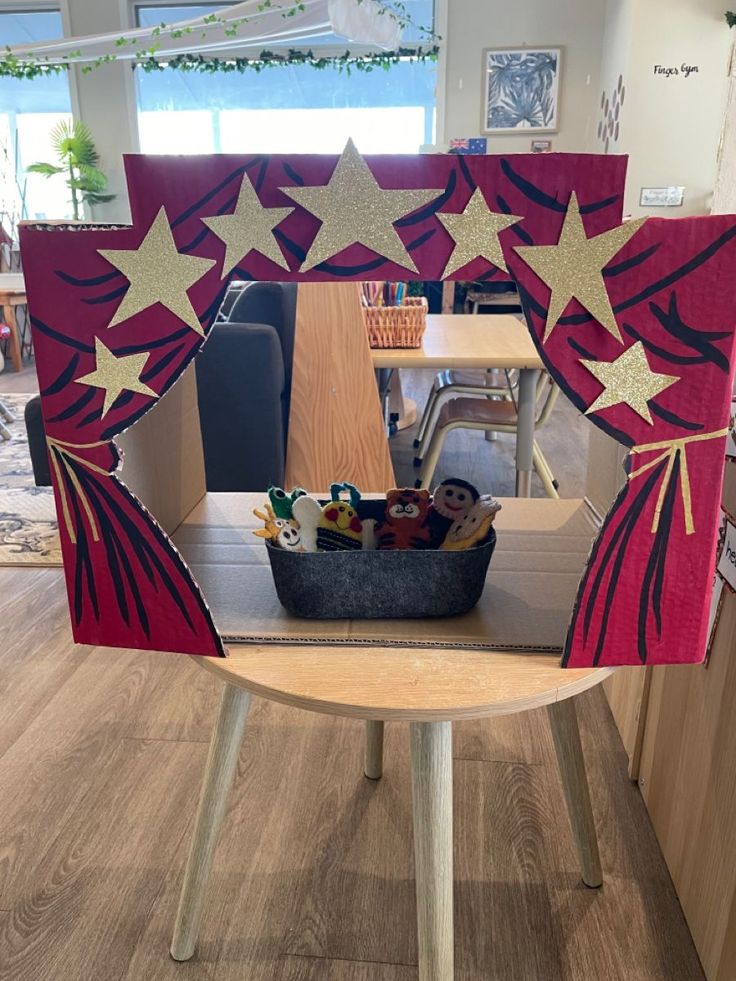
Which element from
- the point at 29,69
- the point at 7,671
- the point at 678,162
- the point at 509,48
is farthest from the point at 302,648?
the point at 29,69

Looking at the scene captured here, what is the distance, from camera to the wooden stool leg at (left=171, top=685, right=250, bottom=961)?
88 cm

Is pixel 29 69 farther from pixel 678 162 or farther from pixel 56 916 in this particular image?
pixel 56 916

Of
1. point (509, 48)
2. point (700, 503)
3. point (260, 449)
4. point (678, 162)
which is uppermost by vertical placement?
→ point (509, 48)

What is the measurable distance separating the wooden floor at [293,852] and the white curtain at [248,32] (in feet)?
15.6

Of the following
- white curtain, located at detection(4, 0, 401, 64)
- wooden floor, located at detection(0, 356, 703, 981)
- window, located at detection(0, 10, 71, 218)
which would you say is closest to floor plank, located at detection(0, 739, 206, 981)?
wooden floor, located at detection(0, 356, 703, 981)

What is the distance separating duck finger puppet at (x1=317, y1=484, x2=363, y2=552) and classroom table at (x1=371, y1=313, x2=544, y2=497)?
127 centimetres

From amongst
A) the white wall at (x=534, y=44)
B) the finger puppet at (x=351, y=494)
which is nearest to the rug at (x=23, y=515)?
the finger puppet at (x=351, y=494)

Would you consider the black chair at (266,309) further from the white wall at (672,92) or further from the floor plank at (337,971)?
the white wall at (672,92)

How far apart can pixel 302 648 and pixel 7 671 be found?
1.27 meters

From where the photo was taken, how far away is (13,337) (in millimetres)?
5402

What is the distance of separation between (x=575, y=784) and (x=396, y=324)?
1.59 m

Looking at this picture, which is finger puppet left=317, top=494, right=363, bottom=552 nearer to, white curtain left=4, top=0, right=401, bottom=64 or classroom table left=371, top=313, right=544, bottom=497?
classroom table left=371, top=313, right=544, bottom=497

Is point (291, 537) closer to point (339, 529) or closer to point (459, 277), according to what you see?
point (339, 529)

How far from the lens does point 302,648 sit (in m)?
0.69
